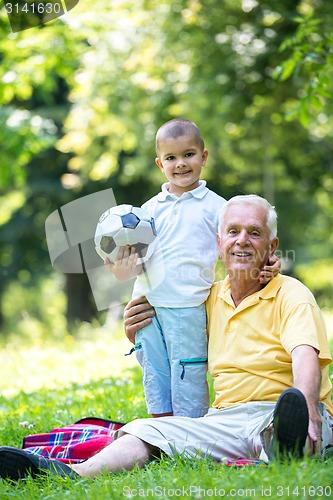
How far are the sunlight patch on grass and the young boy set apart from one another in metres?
2.62

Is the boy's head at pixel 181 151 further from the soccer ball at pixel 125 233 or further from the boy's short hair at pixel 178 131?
the soccer ball at pixel 125 233

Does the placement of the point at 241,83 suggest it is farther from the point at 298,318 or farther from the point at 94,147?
the point at 298,318

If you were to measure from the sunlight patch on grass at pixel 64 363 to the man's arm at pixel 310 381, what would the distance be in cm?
354

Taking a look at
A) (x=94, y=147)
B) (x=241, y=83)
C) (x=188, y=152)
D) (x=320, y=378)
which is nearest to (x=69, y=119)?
(x=94, y=147)

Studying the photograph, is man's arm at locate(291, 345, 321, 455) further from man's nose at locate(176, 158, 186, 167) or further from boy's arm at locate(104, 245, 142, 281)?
man's nose at locate(176, 158, 186, 167)

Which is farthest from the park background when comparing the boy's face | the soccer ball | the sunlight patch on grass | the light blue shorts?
the boy's face

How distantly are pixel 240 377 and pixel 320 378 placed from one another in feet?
1.56

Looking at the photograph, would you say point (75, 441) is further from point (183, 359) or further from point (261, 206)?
point (261, 206)

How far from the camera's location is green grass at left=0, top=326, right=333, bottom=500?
2.96 meters

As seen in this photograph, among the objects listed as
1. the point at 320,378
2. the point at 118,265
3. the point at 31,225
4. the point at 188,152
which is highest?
the point at 188,152

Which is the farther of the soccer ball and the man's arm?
the soccer ball

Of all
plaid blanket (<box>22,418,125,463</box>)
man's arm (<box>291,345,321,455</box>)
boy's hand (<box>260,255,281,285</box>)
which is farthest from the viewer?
plaid blanket (<box>22,418,125,463</box>)

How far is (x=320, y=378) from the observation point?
3.57m

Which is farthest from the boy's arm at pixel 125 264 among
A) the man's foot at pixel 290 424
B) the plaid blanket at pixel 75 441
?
the man's foot at pixel 290 424
